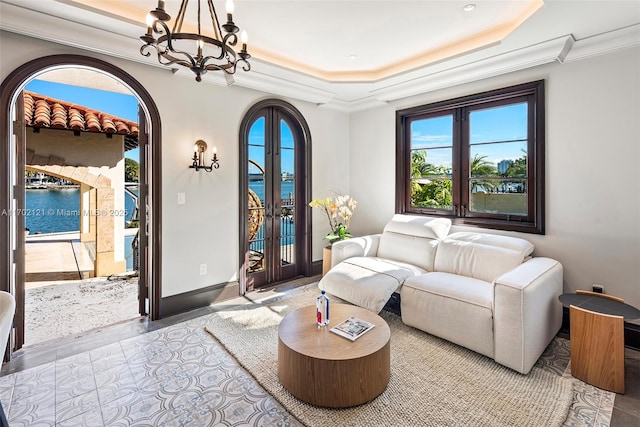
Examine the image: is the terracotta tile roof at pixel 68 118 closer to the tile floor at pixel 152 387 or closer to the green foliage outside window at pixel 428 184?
→ the tile floor at pixel 152 387

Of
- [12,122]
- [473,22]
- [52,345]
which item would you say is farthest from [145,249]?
[473,22]

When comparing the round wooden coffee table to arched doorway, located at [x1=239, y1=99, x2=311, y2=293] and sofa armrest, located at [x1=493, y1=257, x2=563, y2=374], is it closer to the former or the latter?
sofa armrest, located at [x1=493, y1=257, x2=563, y2=374]

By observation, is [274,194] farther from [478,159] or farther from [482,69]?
[482,69]

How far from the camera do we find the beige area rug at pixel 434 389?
182 centimetres

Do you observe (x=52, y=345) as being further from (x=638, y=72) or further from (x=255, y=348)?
(x=638, y=72)

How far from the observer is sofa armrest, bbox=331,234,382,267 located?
383cm

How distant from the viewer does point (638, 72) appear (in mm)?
2594

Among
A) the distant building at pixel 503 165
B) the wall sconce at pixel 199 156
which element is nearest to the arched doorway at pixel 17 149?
the wall sconce at pixel 199 156

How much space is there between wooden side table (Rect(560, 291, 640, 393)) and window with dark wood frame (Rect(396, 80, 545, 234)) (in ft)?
3.66

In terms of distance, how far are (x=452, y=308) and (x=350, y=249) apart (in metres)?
1.49

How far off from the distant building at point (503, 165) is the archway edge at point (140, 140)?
3679mm

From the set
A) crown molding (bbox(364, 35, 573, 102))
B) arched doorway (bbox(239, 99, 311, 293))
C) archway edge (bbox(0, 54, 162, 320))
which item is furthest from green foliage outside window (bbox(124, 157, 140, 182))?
crown molding (bbox(364, 35, 573, 102))

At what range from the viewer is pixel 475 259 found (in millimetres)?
3143

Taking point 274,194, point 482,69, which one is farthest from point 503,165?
point 274,194
